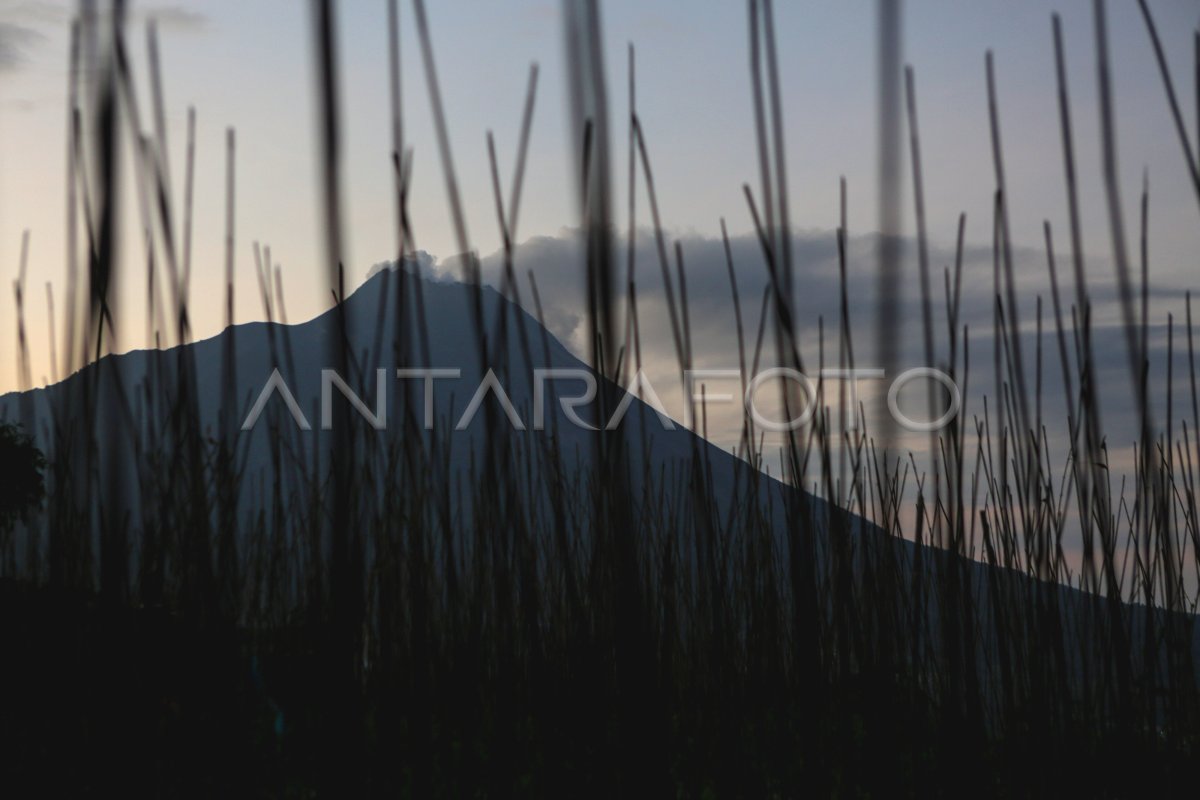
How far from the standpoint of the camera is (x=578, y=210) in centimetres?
79

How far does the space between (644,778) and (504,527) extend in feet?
1.64

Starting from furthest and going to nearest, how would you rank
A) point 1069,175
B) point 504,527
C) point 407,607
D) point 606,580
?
point 407,607 < point 606,580 < point 504,527 < point 1069,175

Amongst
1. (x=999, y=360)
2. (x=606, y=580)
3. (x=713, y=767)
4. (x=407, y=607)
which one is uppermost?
(x=999, y=360)

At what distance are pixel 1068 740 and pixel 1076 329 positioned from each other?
1.80 ft

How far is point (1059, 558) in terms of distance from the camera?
1513 mm

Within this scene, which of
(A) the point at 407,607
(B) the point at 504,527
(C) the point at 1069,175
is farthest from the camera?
(A) the point at 407,607

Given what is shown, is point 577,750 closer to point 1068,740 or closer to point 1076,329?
point 1068,740

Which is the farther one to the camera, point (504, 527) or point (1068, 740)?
point (1068, 740)

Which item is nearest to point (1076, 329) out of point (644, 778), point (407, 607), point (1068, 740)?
point (1068, 740)

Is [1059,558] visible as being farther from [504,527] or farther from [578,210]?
[578,210]

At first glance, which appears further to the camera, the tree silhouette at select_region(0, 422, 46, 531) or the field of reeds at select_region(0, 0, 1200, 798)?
the tree silhouette at select_region(0, 422, 46, 531)

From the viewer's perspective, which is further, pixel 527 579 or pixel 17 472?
pixel 17 472

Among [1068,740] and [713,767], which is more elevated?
[1068,740]

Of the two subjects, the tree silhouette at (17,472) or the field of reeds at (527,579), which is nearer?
the field of reeds at (527,579)
